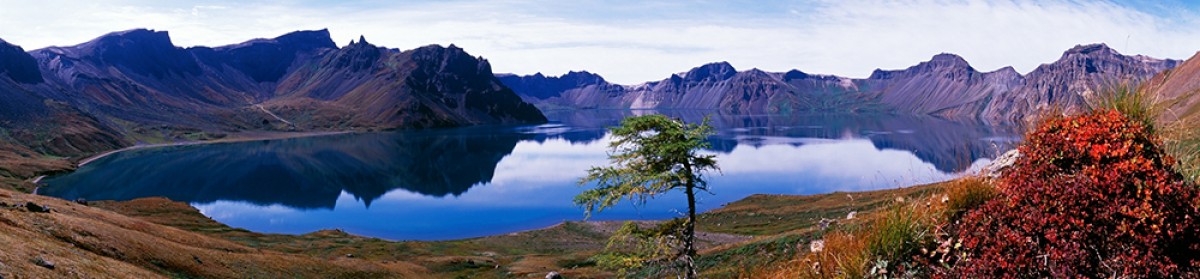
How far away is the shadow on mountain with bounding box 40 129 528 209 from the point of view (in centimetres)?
11531

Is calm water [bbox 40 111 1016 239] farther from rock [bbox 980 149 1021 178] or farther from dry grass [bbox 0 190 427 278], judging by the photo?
rock [bbox 980 149 1021 178]

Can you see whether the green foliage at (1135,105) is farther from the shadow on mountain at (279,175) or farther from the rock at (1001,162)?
the shadow on mountain at (279,175)

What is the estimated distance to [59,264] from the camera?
13.5 m

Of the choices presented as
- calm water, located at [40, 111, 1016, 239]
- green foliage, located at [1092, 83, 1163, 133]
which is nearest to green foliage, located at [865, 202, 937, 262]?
green foliage, located at [1092, 83, 1163, 133]

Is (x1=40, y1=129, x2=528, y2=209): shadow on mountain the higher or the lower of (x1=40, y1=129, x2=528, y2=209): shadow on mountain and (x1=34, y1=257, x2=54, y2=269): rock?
the lower

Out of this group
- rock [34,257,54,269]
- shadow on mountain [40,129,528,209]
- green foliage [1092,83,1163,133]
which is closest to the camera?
green foliage [1092,83,1163,133]

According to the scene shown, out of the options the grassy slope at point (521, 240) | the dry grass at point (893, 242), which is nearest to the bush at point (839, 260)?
the dry grass at point (893, 242)

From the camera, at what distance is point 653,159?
69.2 ft

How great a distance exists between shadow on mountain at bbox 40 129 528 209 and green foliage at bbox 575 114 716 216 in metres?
98.8

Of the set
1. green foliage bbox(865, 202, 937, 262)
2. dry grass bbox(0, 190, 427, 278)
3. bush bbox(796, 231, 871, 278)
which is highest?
green foliage bbox(865, 202, 937, 262)

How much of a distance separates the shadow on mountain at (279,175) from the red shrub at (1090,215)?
113 meters

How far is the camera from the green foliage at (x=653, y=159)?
67.6ft

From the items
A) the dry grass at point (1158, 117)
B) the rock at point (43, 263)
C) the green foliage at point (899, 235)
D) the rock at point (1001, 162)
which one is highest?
the dry grass at point (1158, 117)

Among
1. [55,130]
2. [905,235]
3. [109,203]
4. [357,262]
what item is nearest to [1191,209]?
[905,235]
